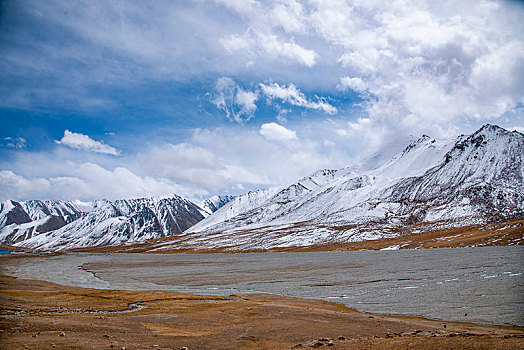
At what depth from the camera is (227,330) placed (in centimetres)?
2522

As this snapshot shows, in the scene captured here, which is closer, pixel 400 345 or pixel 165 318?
pixel 400 345

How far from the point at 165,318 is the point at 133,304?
1231 cm

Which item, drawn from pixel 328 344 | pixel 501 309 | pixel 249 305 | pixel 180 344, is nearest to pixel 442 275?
pixel 501 309

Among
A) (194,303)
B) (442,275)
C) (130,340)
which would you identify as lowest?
(442,275)

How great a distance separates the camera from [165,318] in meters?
29.7

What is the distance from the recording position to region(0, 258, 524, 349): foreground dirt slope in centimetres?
1880

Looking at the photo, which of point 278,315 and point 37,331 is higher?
point 37,331

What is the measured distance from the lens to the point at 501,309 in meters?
31.0

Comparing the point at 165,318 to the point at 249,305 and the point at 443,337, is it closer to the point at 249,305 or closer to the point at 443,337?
the point at 249,305

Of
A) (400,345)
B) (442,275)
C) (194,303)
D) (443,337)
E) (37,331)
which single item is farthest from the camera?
(442,275)

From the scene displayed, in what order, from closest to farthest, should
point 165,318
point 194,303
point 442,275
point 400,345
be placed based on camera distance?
1. point 400,345
2. point 165,318
3. point 194,303
4. point 442,275

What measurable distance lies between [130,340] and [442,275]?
52.7 metres

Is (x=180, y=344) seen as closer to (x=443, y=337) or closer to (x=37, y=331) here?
(x=37, y=331)

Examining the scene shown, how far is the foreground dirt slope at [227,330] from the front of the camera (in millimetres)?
18797
